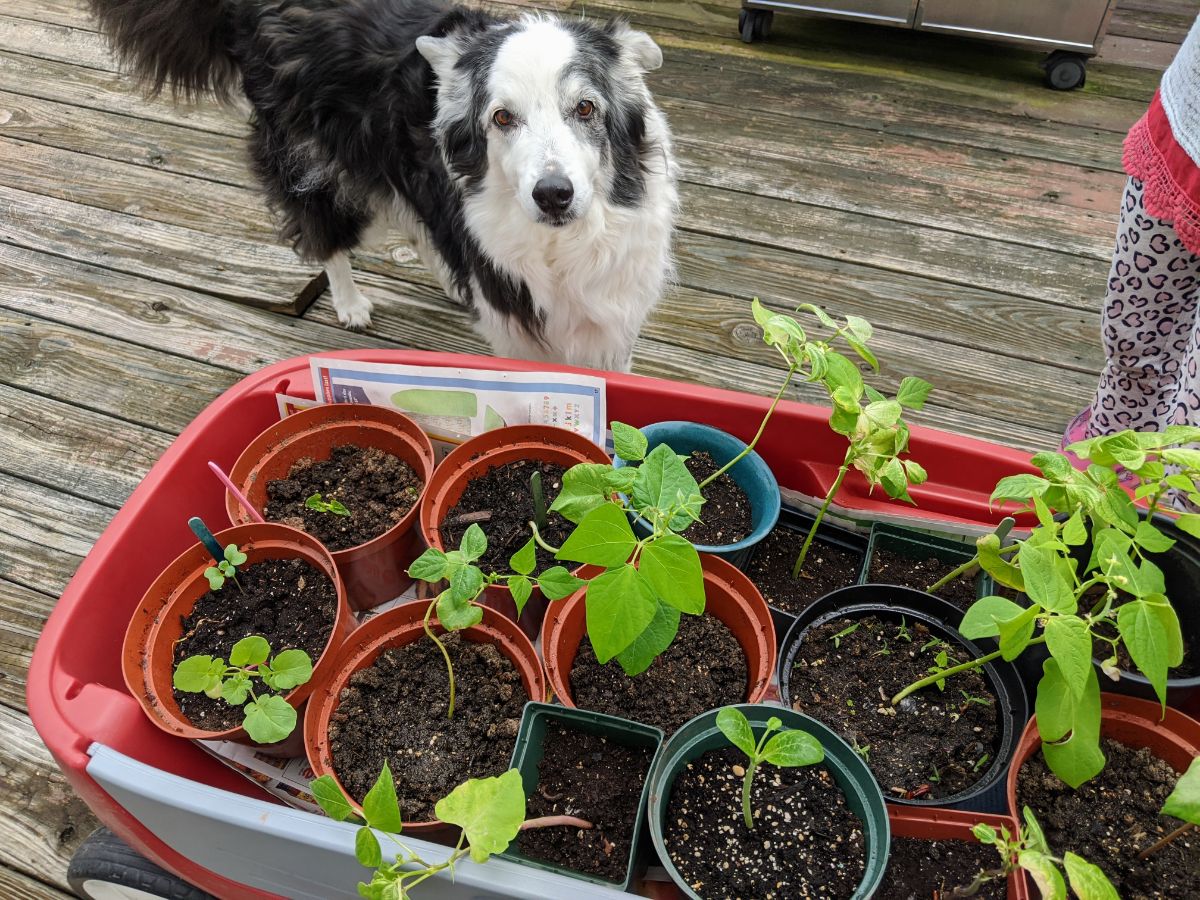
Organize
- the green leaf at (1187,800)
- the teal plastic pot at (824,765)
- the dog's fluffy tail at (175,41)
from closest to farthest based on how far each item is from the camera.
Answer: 1. the green leaf at (1187,800)
2. the teal plastic pot at (824,765)
3. the dog's fluffy tail at (175,41)

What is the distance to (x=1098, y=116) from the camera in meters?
2.67

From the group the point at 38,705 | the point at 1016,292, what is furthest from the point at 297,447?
the point at 1016,292

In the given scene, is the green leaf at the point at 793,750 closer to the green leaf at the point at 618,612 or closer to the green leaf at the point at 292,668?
the green leaf at the point at 618,612

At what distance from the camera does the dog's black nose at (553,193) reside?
1.42 metres

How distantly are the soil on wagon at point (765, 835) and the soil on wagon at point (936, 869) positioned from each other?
0.07m

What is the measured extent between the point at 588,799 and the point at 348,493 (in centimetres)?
63

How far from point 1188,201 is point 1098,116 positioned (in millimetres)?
1941

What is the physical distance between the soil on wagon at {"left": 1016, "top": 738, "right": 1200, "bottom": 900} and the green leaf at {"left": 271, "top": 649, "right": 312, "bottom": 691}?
33.3 inches

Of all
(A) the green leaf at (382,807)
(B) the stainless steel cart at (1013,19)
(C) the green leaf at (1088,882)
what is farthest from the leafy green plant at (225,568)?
(B) the stainless steel cart at (1013,19)

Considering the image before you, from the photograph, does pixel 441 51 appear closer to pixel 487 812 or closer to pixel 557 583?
pixel 557 583

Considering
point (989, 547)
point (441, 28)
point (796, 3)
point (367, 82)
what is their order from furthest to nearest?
1. point (796, 3)
2. point (367, 82)
3. point (441, 28)
4. point (989, 547)

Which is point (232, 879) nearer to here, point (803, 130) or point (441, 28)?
point (441, 28)

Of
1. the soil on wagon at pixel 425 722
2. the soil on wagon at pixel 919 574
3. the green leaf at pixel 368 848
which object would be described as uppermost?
the green leaf at pixel 368 848

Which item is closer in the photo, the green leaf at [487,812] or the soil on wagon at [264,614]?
the green leaf at [487,812]
